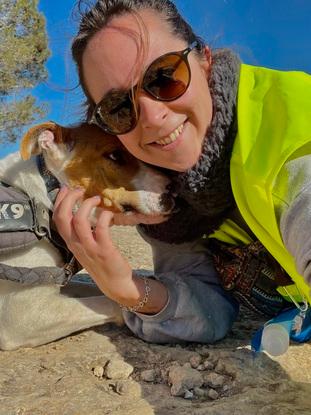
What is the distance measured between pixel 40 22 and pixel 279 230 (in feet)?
46.2

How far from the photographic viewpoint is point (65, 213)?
251 cm

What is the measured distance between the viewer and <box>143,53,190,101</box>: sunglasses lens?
201 centimetres

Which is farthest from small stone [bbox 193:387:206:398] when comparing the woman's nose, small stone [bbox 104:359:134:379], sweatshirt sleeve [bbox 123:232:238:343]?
the woman's nose

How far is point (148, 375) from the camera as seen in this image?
87.7 inches

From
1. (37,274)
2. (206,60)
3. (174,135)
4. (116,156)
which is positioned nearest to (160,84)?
(174,135)

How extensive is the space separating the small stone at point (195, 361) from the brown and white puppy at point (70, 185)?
0.59 meters

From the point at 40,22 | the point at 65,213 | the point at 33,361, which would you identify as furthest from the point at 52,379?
the point at 40,22

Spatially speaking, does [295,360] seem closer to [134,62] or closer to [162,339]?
[162,339]

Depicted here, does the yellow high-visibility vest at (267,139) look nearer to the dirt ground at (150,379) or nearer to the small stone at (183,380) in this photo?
the dirt ground at (150,379)

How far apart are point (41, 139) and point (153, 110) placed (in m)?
1.04

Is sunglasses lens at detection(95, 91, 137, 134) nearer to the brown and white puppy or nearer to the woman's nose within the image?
the woman's nose

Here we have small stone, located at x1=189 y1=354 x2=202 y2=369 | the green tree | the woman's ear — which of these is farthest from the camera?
the green tree

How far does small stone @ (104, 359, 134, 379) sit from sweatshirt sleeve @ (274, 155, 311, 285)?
0.94 metres

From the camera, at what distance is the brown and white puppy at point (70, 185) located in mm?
2750
